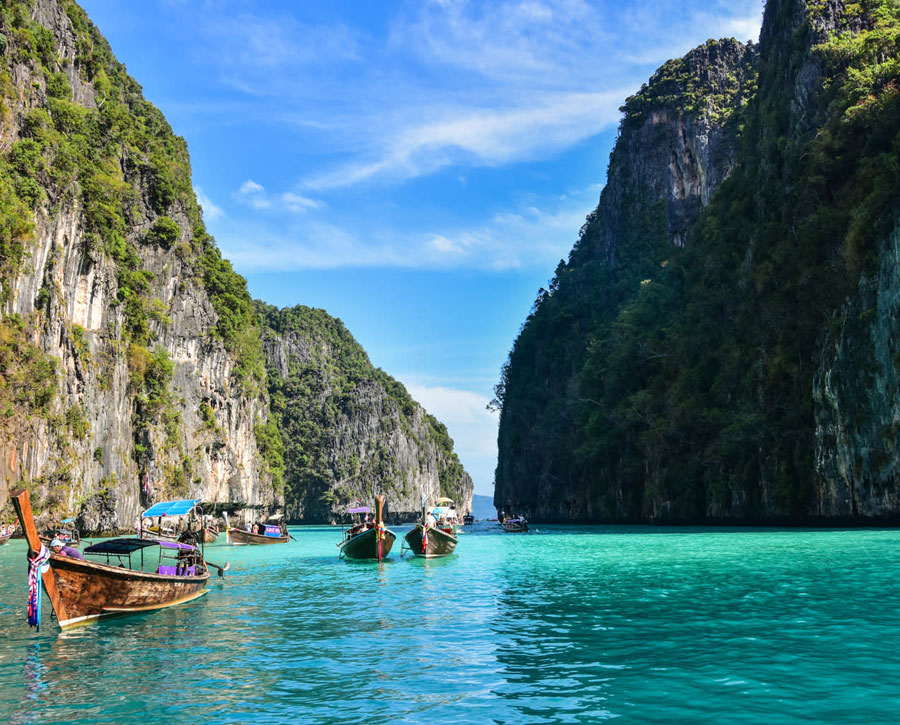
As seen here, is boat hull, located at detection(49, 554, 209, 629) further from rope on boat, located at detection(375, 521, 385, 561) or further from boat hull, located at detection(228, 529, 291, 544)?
boat hull, located at detection(228, 529, 291, 544)

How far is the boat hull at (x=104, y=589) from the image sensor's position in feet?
50.4

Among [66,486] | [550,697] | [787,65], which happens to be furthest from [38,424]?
[787,65]

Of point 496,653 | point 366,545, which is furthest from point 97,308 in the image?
point 496,653

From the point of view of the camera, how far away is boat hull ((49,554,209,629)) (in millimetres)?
15359

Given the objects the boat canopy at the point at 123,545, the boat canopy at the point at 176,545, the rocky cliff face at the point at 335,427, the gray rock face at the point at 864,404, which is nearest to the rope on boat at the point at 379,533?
the boat canopy at the point at 176,545

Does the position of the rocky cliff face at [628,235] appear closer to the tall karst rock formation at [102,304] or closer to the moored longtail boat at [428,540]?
the tall karst rock formation at [102,304]

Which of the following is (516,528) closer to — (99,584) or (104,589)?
(104,589)

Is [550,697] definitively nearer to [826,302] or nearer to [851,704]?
[851,704]

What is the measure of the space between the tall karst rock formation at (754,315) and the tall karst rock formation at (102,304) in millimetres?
39621

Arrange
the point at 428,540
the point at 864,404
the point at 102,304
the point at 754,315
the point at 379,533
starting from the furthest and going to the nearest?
1. the point at 102,304
2. the point at 754,315
3. the point at 864,404
4. the point at 428,540
5. the point at 379,533

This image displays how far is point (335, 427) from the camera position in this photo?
459 feet

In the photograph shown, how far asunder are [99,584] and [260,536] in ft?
121

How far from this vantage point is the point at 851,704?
850 centimetres

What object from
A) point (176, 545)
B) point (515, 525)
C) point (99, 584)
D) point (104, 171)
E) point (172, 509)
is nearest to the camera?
point (99, 584)
